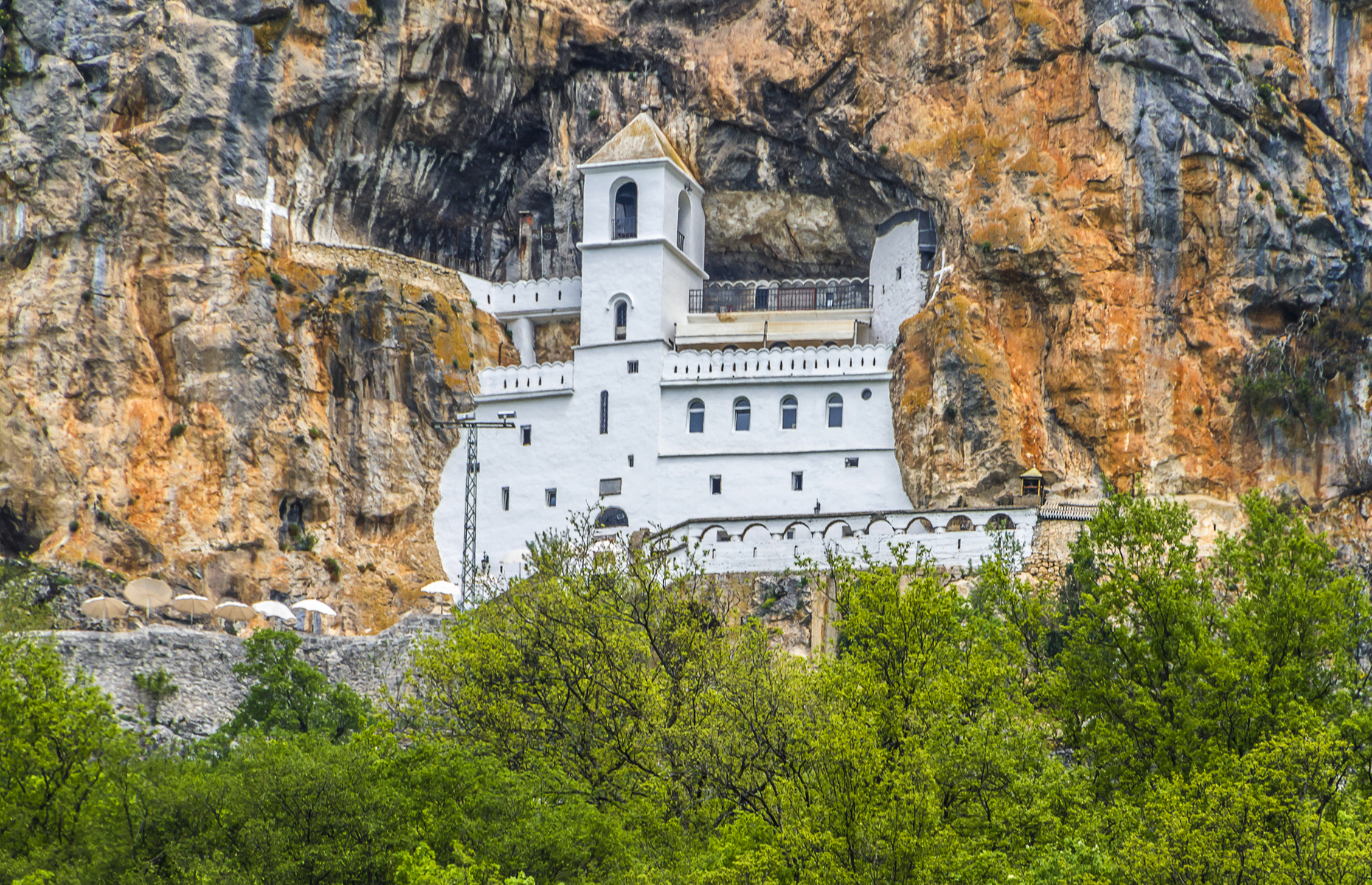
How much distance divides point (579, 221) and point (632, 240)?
13.6 feet

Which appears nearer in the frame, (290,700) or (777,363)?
(290,700)

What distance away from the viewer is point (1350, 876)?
96.5 feet

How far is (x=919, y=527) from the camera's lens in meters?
60.0

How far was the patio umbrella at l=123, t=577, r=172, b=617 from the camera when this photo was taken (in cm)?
5738

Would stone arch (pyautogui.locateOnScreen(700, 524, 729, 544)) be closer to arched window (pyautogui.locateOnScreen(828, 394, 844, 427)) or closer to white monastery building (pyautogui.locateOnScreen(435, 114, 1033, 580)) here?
white monastery building (pyautogui.locateOnScreen(435, 114, 1033, 580))

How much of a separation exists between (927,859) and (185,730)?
24.0 meters

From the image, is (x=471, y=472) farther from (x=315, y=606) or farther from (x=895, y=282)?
(x=895, y=282)

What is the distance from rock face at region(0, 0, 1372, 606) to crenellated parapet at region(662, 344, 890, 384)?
1579mm

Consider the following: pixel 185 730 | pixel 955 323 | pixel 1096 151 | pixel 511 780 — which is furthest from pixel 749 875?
pixel 1096 151

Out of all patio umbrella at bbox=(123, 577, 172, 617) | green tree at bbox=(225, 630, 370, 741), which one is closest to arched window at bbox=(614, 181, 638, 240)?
patio umbrella at bbox=(123, 577, 172, 617)

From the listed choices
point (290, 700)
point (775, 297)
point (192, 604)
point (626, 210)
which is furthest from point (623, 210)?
point (290, 700)

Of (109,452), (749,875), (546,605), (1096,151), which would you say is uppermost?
(1096,151)

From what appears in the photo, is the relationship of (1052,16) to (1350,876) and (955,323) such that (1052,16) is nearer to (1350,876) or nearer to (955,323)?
(955,323)

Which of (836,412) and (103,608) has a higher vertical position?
(836,412)
